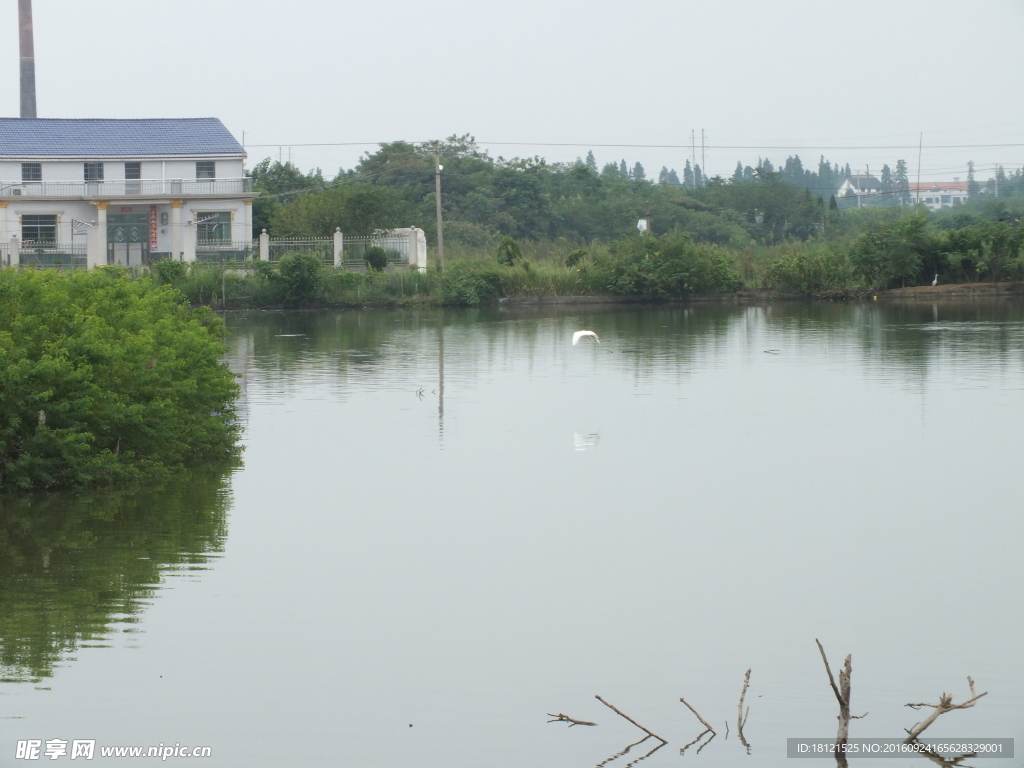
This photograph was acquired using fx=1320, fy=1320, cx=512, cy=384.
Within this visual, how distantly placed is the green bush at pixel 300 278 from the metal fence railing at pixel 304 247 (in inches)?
146

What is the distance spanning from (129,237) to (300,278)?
13.7 metres

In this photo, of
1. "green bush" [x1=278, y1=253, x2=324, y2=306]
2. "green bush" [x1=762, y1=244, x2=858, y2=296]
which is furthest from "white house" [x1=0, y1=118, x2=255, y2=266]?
"green bush" [x1=762, y1=244, x2=858, y2=296]

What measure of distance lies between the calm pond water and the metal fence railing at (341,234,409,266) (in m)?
29.8

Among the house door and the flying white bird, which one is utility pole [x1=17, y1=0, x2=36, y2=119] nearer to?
the house door

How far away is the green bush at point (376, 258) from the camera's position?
47175 millimetres

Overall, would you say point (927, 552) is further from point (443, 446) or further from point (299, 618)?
point (443, 446)

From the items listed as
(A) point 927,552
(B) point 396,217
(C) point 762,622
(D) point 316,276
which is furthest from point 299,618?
(B) point 396,217

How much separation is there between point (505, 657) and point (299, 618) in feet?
5.42

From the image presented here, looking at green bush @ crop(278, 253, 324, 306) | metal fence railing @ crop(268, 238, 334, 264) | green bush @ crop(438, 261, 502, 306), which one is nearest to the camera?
green bush @ crop(278, 253, 324, 306)

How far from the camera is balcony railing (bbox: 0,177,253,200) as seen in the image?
2080 inches

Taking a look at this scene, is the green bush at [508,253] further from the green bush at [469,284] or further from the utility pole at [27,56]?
the utility pole at [27,56]

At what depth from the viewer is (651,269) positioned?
156 ft

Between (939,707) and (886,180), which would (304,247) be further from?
(886,180)

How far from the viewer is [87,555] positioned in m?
10.7
